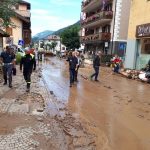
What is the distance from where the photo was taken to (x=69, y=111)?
11680 mm

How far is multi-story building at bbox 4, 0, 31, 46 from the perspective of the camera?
52.4 m

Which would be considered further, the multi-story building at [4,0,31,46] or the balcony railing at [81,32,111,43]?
the multi-story building at [4,0,31,46]

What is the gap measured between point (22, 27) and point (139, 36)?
102 feet

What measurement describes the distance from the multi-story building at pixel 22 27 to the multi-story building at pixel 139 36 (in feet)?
35.2

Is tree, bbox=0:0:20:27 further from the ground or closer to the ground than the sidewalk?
A: further from the ground

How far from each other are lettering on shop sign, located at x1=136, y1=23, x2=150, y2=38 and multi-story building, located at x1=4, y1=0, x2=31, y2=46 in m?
11.0

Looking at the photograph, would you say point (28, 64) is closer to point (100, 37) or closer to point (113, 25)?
point (113, 25)

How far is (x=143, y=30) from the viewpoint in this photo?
3022 centimetres

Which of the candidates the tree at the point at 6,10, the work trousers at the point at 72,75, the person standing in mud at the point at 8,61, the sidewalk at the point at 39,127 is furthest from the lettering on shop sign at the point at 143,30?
the sidewalk at the point at 39,127

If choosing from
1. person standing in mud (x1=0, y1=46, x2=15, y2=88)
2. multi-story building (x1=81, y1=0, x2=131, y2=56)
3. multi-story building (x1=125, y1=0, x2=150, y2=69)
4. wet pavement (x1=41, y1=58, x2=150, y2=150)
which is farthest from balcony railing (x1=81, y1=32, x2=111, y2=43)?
person standing in mud (x1=0, y1=46, x2=15, y2=88)

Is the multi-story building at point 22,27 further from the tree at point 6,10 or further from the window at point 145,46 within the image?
the tree at point 6,10

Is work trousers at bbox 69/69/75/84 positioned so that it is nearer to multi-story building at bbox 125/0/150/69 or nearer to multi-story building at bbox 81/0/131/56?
multi-story building at bbox 125/0/150/69

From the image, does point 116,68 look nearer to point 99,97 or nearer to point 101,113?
point 99,97

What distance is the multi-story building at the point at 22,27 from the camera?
52.4m
